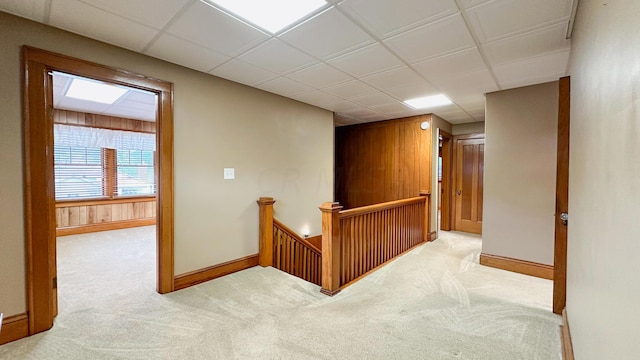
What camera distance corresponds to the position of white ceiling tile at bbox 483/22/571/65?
2.04 meters

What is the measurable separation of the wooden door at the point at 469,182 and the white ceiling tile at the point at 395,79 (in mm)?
3009

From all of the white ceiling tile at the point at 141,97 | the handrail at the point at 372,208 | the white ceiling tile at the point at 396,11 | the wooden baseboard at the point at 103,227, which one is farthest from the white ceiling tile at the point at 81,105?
the white ceiling tile at the point at 396,11

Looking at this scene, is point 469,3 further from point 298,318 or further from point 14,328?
point 14,328

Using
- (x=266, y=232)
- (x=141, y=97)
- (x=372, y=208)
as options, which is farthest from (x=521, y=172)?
(x=141, y=97)

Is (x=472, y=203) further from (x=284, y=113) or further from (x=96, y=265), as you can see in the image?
(x=96, y=265)

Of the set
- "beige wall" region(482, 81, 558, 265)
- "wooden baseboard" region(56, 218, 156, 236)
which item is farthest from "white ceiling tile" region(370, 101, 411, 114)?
"wooden baseboard" region(56, 218, 156, 236)

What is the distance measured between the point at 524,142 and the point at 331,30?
9.31 feet

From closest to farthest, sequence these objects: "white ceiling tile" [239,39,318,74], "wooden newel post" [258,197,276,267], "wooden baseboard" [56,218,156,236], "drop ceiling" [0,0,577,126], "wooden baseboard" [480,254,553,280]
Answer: "drop ceiling" [0,0,577,126], "white ceiling tile" [239,39,318,74], "wooden baseboard" [480,254,553,280], "wooden newel post" [258,197,276,267], "wooden baseboard" [56,218,156,236]

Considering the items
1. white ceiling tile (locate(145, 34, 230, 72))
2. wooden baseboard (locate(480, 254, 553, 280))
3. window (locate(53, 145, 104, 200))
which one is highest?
white ceiling tile (locate(145, 34, 230, 72))

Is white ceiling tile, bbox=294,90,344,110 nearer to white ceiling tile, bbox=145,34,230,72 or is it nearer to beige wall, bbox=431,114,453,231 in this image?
white ceiling tile, bbox=145,34,230,72

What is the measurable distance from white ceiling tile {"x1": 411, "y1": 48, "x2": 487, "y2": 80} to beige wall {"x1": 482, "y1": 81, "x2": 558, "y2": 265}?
1038mm

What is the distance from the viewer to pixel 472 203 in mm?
5453

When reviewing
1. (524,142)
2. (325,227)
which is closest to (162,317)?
(325,227)

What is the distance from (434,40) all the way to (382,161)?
3.48m
